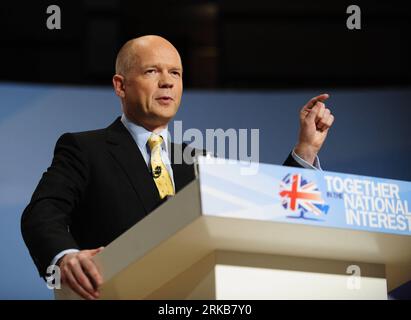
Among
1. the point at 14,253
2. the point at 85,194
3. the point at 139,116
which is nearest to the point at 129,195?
the point at 85,194

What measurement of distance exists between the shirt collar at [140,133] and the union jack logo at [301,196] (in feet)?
2.54

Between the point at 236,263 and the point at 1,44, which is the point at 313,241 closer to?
the point at 236,263

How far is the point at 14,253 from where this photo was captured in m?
3.43

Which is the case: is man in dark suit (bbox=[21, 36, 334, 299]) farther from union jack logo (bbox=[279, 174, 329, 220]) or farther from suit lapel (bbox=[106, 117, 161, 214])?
union jack logo (bbox=[279, 174, 329, 220])

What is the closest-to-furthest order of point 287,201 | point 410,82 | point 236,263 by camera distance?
1. point 287,201
2. point 236,263
3. point 410,82

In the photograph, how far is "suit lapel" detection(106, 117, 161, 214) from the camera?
6.32 feet

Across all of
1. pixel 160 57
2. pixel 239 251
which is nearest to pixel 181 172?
pixel 160 57

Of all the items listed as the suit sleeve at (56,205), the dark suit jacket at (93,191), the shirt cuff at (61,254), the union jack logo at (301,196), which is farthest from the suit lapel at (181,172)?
the union jack logo at (301,196)

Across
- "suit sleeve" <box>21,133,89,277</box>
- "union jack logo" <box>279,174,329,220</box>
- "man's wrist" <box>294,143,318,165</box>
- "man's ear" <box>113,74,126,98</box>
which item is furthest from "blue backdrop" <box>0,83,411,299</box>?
"union jack logo" <box>279,174,329,220</box>

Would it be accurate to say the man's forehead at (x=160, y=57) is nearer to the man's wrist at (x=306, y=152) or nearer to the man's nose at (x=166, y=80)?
the man's nose at (x=166, y=80)

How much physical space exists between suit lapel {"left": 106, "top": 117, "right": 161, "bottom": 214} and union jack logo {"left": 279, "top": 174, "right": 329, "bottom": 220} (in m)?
0.56

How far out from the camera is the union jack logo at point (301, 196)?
1.41m

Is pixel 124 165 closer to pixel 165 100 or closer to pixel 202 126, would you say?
pixel 165 100

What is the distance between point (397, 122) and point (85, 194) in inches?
85.2
